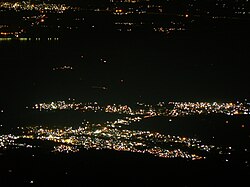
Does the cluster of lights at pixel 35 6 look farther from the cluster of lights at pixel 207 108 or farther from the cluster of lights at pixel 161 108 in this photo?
the cluster of lights at pixel 207 108

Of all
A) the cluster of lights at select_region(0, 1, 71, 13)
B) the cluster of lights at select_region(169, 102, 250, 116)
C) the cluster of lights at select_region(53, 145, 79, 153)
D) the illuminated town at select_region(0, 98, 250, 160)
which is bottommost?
the cluster of lights at select_region(53, 145, 79, 153)

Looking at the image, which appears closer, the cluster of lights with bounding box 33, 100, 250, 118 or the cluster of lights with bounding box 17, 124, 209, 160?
the cluster of lights with bounding box 17, 124, 209, 160

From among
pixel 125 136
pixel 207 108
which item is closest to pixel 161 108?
pixel 207 108

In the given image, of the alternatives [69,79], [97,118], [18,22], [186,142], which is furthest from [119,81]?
[18,22]

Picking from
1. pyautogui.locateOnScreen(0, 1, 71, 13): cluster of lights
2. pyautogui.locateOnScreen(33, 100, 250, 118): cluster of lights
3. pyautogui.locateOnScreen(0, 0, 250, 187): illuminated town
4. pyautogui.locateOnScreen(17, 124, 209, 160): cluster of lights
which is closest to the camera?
pyautogui.locateOnScreen(0, 0, 250, 187): illuminated town

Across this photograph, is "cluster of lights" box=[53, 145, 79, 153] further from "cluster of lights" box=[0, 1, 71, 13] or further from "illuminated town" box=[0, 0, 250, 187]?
"cluster of lights" box=[0, 1, 71, 13]

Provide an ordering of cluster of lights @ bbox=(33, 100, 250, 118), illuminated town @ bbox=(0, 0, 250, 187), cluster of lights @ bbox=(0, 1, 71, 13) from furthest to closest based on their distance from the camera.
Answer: cluster of lights @ bbox=(0, 1, 71, 13) → cluster of lights @ bbox=(33, 100, 250, 118) → illuminated town @ bbox=(0, 0, 250, 187)

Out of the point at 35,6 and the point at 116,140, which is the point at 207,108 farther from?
the point at 35,6

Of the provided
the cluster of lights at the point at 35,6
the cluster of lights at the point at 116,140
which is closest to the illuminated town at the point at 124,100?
the cluster of lights at the point at 116,140

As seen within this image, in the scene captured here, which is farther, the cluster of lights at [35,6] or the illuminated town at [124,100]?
the cluster of lights at [35,6]

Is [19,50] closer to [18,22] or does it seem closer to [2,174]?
[18,22]

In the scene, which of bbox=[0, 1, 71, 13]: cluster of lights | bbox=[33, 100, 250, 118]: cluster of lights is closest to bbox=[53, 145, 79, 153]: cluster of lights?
bbox=[33, 100, 250, 118]: cluster of lights
